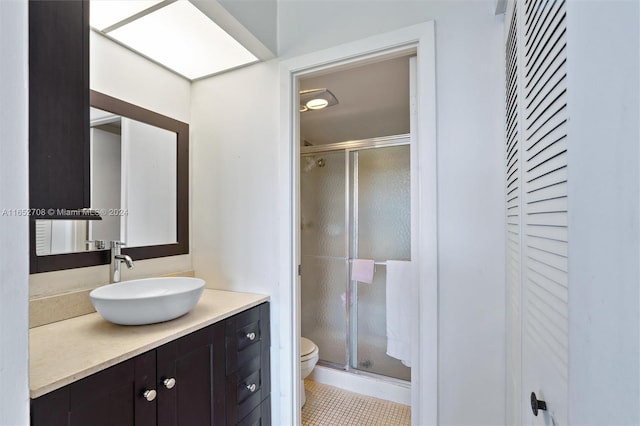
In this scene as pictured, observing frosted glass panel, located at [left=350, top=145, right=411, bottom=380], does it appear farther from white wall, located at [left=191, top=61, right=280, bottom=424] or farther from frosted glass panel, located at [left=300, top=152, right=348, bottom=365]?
white wall, located at [left=191, top=61, right=280, bottom=424]

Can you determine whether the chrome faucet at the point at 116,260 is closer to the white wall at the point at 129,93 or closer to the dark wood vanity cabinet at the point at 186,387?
the white wall at the point at 129,93

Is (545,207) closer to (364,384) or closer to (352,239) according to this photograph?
(352,239)

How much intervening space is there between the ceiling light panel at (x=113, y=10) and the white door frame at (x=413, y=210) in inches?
25.4

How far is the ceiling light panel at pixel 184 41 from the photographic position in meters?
1.28

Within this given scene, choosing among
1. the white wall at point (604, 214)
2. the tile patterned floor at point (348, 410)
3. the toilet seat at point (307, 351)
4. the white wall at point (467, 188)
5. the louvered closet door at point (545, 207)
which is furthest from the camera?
the toilet seat at point (307, 351)

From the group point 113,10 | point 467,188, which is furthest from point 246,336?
point 113,10

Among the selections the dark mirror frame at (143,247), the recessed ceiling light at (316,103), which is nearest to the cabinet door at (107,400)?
the dark mirror frame at (143,247)

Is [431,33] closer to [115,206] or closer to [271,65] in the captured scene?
[271,65]

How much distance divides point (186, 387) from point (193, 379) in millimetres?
35

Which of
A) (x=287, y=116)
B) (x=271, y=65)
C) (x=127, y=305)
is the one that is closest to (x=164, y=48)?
(x=271, y=65)

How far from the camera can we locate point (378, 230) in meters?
2.35

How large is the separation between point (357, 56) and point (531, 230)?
1.09 meters

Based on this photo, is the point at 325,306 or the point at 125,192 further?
the point at 325,306

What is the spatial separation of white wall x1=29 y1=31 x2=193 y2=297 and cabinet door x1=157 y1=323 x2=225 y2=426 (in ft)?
1.95
